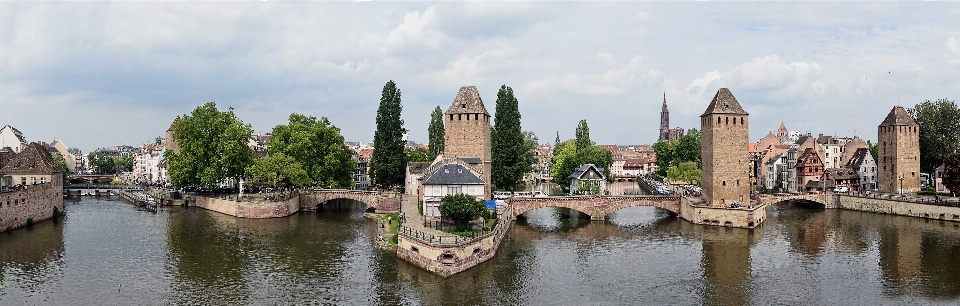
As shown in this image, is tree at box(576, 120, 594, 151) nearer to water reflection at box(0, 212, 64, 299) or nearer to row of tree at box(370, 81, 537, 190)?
row of tree at box(370, 81, 537, 190)

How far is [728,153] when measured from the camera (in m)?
65.4

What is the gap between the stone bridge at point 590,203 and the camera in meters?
67.2

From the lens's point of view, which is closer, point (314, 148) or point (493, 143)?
point (314, 148)

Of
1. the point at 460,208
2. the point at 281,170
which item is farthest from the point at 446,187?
the point at 281,170

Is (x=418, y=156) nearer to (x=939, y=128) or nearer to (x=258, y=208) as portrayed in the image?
(x=258, y=208)

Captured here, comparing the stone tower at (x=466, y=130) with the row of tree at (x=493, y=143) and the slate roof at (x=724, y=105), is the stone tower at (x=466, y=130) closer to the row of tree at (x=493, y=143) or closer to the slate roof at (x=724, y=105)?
the row of tree at (x=493, y=143)

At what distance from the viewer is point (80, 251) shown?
158 feet

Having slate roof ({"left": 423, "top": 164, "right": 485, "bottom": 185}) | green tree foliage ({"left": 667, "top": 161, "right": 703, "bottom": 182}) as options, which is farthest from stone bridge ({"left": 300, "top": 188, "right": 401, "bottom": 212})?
green tree foliage ({"left": 667, "top": 161, "right": 703, "bottom": 182})

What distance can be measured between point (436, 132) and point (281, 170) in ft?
121

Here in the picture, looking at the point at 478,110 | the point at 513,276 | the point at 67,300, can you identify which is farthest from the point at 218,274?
the point at 478,110

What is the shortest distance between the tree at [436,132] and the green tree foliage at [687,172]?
1575 inches

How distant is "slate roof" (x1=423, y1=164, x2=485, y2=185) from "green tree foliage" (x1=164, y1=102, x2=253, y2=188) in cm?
3156

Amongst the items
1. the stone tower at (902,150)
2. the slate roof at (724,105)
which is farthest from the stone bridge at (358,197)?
the stone tower at (902,150)

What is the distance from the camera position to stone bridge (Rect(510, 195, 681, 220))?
67.2 meters
